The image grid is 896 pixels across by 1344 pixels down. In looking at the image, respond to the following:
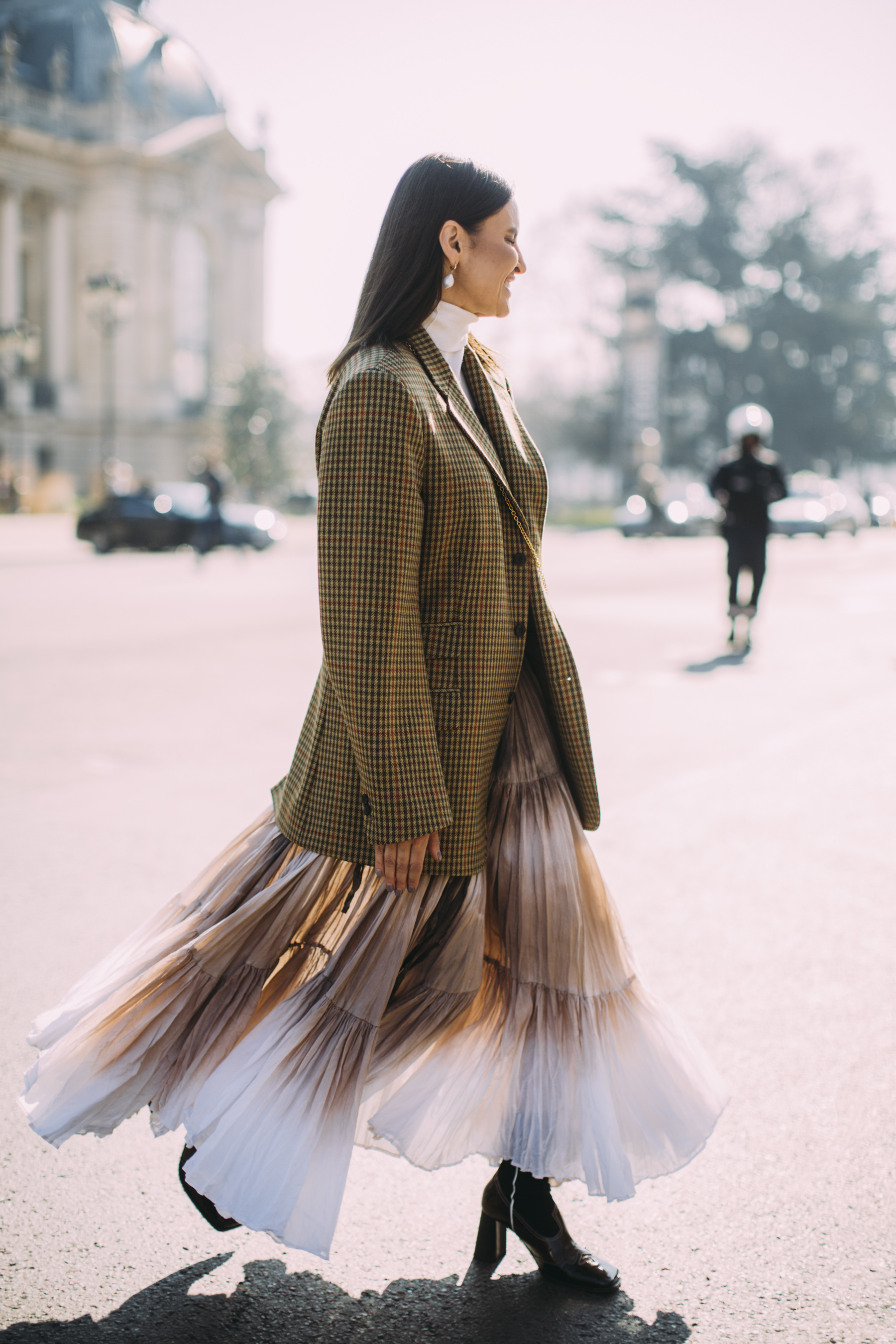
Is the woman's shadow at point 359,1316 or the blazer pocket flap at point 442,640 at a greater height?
the blazer pocket flap at point 442,640

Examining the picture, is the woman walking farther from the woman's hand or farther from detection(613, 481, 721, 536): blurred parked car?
detection(613, 481, 721, 536): blurred parked car

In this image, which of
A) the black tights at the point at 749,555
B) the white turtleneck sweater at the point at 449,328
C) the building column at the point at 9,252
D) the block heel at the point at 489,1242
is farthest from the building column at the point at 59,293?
the block heel at the point at 489,1242

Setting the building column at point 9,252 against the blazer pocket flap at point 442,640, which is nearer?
the blazer pocket flap at point 442,640

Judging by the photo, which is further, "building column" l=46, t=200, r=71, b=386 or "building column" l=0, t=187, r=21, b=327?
"building column" l=46, t=200, r=71, b=386

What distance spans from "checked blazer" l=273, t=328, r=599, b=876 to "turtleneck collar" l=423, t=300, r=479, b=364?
4 cm

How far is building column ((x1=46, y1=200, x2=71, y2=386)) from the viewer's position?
200 feet

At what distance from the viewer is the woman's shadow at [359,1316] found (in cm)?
214

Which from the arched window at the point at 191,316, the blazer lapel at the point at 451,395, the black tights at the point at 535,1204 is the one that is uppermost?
the arched window at the point at 191,316

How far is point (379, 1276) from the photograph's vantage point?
2348 mm

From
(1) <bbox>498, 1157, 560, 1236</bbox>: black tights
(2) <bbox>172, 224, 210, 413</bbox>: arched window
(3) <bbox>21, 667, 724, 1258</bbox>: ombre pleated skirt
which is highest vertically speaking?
(2) <bbox>172, 224, 210, 413</bbox>: arched window

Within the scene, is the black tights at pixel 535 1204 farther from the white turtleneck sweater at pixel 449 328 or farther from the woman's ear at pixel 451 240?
the woman's ear at pixel 451 240

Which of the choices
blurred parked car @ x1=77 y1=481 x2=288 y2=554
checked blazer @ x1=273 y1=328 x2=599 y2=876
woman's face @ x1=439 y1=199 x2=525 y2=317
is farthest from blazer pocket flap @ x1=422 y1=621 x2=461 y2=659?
blurred parked car @ x1=77 y1=481 x2=288 y2=554

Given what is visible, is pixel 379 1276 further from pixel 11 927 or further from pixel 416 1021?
pixel 11 927

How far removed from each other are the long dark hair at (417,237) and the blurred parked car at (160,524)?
24212mm
